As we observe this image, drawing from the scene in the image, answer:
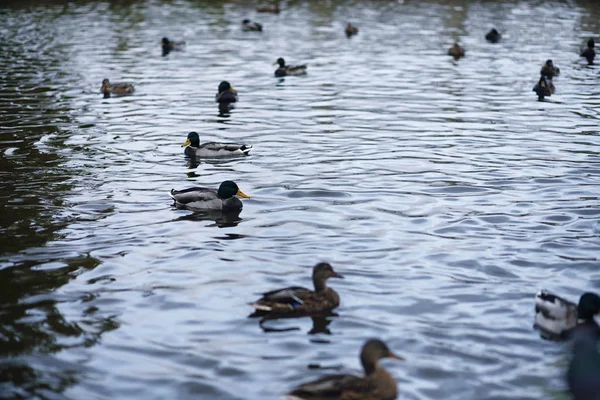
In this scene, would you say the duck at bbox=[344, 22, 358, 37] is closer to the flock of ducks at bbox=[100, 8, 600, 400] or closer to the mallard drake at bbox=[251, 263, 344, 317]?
the flock of ducks at bbox=[100, 8, 600, 400]

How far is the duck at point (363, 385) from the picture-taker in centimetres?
858

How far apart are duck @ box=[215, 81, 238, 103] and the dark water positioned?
57 centimetres

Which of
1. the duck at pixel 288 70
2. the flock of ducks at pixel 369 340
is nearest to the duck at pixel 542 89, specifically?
the duck at pixel 288 70

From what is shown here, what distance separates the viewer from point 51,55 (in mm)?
36625

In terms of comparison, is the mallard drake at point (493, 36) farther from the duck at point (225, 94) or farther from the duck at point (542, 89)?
the duck at point (225, 94)

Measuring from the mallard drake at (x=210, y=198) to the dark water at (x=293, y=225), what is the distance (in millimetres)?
435

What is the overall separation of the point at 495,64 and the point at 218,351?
2660 cm

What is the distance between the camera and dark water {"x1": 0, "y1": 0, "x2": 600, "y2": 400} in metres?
9.85

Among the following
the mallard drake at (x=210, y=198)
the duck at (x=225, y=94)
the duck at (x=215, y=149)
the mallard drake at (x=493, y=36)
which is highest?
the mallard drake at (x=493, y=36)

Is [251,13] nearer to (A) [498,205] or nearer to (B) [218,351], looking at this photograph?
(A) [498,205]

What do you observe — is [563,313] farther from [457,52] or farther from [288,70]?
[457,52]

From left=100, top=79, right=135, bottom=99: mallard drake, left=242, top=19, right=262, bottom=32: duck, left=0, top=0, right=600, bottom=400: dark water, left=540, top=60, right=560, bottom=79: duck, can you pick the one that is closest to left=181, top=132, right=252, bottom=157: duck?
left=0, top=0, right=600, bottom=400: dark water

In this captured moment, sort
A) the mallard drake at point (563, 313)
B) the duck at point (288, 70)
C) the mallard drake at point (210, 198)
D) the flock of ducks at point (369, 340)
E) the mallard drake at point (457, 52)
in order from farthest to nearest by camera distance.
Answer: the mallard drake at point (457, 52) < the duck at point (288, 70) < the mallard drake at point (210, 198) < the mallard drake at point (563, 313) < the flock of ducks at point (369, 340)

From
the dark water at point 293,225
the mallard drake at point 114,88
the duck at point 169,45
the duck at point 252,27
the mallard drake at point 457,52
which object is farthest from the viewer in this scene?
the duck at point 252,27
